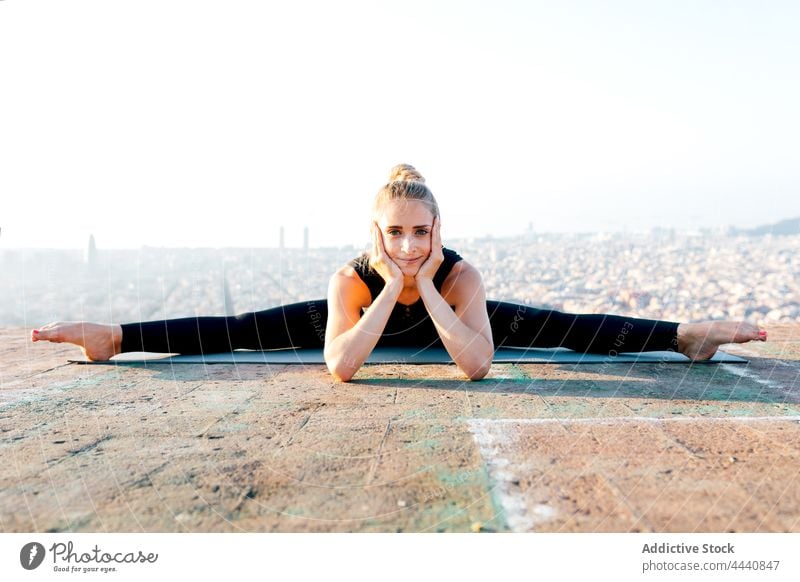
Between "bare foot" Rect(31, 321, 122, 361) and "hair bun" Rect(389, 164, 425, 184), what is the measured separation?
1604 mm

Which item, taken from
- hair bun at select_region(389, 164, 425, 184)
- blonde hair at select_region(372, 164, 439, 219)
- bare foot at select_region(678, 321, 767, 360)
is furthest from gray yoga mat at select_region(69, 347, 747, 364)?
hair bun at select_region(389, 164, 425, 184)

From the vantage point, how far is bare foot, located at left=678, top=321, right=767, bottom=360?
2.79 metres

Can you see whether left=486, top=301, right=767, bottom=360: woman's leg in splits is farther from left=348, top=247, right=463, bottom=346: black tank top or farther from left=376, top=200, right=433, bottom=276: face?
left=376, top=200, right=433, bottom=276: face

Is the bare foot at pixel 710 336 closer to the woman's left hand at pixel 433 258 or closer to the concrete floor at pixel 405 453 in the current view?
the concrete floor at pixel 405 453

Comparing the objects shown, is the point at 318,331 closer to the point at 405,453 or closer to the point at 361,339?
the point at 361,339

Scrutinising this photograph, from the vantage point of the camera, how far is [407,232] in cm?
253

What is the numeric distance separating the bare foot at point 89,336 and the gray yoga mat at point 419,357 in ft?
0.20

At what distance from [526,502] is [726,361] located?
6.88 ft

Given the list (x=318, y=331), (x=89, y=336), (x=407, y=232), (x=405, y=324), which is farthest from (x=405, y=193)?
(x=89, y=336)

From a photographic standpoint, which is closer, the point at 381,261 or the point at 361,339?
the point at 361,339

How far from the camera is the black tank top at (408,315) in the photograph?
2705mm

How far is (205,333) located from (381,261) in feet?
3.96
